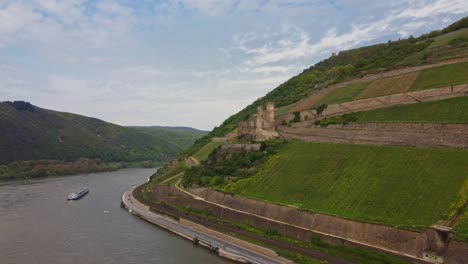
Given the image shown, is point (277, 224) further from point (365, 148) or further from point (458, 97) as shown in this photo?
point (458, 97)

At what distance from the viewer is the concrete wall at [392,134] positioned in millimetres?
33281

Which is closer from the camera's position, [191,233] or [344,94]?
[191,233]

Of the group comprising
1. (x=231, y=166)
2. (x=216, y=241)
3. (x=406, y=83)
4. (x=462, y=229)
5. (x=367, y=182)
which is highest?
(x=406, y=83)

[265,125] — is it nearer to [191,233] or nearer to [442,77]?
[191,233]

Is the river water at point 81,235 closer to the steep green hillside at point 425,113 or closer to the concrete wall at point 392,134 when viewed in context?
the concrete wall at point 392,134

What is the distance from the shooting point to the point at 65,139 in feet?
478

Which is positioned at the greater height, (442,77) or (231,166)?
(442,77)

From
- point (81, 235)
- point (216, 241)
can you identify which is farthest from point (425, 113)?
point (81, 235)

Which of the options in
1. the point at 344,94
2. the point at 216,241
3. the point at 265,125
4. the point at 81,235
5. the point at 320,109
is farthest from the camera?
the point at 344,94

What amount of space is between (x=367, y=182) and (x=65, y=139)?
433ft

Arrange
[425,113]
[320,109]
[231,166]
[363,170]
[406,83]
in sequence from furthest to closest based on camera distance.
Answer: [320,109] → [231,166] → [406,83] → [425,113] → [363,170]

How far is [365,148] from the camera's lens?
3881cm

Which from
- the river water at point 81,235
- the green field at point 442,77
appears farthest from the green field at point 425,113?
the river water at point 81,235

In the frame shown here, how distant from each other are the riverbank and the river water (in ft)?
2.36
